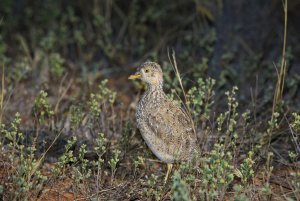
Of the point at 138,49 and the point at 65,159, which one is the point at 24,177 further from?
the point at 138,49

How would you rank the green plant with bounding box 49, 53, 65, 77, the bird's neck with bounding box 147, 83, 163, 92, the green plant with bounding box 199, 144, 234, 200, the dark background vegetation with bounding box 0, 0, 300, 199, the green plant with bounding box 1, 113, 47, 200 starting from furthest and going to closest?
1. the green plant with bounding box 49, 53, 65, 77
2. the dark background vegetation with bounding box 0, 0, 300, 199
3. the bird's neck with bounding box 147, 83, 163, 92
4. the green plant with bounding box 1, 113, 47, 200
5. the green plant with bounding box 199, 144, 234, 200

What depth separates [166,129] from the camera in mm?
5309

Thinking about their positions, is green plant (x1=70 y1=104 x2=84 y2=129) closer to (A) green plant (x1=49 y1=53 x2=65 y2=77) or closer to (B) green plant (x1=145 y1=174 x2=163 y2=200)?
(B) green plant (x1=145 y1=174 x2=163 y2=200)

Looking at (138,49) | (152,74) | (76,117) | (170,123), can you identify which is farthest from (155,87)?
(138,49)

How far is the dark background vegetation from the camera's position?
7.11 meters

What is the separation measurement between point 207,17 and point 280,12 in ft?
3.34

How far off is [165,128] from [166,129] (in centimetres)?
1

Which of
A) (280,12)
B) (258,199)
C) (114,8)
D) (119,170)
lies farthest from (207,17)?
(258,199)

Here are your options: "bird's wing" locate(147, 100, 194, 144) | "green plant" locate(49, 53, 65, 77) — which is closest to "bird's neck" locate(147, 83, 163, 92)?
"bird's wing" locate(147, 100, 194, 144)

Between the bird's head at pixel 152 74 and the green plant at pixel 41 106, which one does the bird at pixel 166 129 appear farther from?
the green plant at pixel 41 106

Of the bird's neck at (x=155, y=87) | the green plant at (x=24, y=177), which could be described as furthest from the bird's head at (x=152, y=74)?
the green plant at (x=24, y=177)

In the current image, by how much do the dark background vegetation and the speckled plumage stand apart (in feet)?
2.33

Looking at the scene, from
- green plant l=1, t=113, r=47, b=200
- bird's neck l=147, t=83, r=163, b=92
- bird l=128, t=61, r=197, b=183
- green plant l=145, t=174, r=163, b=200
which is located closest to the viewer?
green plant l=1, t=113, r=47, b=200

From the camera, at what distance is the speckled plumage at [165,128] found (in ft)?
17.3
